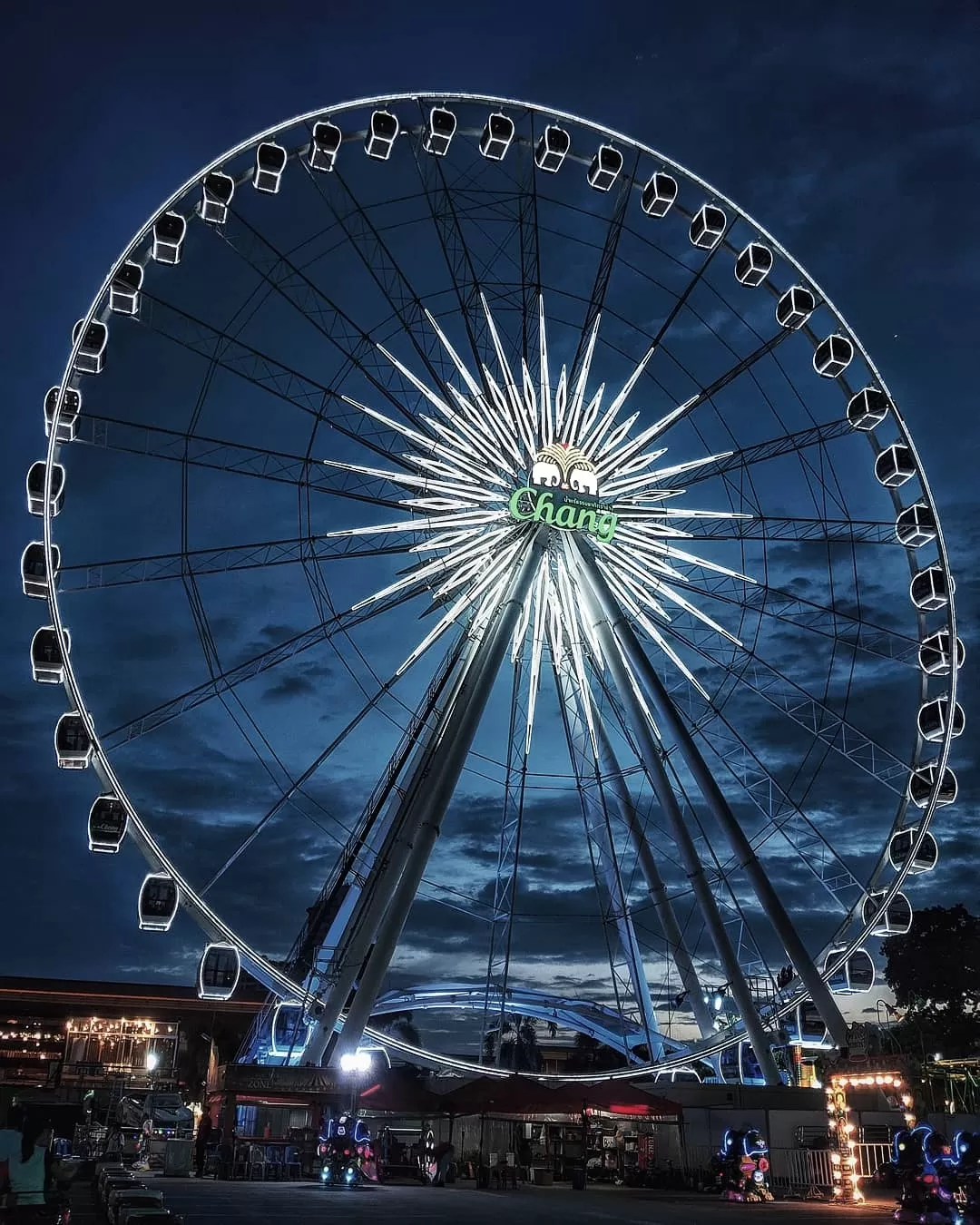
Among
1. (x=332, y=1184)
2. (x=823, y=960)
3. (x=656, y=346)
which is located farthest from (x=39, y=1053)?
(x=656, y=346)

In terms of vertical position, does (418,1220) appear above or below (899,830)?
below

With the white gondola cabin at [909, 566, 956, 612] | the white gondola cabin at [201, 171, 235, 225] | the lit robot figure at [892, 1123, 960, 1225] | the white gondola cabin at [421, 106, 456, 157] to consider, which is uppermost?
the white gondola cabin at [421, 106, 456, 157]

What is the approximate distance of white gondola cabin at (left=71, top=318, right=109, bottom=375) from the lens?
24.2m

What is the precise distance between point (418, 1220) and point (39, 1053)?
203 ft

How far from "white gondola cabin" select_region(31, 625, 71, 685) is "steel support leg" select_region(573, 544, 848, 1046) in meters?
12.4

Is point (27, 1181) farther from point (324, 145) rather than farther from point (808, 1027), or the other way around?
point (324, 145)

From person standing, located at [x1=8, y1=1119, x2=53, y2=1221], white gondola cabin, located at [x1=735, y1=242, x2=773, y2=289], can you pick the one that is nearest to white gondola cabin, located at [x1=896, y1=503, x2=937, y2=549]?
white gondola cabin, located at [x1=735, y1=242, x2=773, y2=289]

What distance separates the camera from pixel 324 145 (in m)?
26.4

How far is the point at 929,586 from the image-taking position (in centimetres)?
2834

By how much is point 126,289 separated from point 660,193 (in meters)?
14.0

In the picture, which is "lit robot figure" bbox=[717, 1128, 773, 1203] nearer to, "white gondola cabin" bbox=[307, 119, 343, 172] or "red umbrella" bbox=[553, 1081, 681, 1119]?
"red umbrella" bbox=[553, 1081, 681, 1119]

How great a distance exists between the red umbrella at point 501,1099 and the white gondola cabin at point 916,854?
10838 mm

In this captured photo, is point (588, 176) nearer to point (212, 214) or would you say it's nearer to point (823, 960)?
point (212, 214)

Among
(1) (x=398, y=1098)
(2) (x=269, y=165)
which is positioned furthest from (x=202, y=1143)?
(2) (x=269, y=165)
